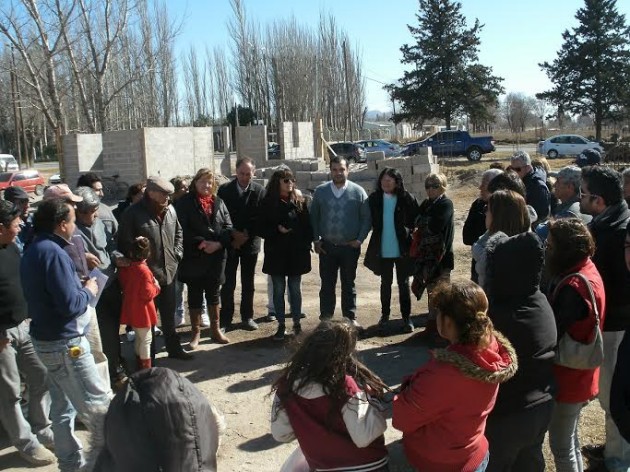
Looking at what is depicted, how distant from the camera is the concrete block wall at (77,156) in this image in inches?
716

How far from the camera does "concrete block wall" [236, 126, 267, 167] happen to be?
21141 mm

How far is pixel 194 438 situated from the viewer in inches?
71.1

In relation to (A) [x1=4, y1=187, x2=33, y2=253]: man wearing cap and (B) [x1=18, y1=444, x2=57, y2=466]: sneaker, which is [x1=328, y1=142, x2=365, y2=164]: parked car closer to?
(A) [x1=4, y1=187, x2=33, y2=253]: man wearing cap

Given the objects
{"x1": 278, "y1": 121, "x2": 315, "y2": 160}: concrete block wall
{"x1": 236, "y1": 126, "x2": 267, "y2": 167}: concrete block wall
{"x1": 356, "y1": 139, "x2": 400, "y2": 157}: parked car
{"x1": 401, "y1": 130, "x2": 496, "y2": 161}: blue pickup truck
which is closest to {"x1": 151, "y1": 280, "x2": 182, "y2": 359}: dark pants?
{"x1": 236, "y1": 126, "x2": 267, "y2": 167}: concrete block wall

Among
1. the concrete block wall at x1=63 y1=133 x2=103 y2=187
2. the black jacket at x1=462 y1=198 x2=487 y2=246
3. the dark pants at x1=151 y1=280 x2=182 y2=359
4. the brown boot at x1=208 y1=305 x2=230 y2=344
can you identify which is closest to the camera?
the dark pants at x1=151 y1=280 x2=182 y2=359

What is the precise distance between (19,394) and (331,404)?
2.34 m

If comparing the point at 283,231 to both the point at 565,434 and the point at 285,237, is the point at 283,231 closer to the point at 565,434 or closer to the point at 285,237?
the point at 285,237

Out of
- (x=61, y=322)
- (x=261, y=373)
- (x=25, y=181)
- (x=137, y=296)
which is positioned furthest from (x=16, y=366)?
(x=25, y=181)

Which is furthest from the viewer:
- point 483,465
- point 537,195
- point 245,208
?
point 245,208

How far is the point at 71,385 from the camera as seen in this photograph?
3.48m

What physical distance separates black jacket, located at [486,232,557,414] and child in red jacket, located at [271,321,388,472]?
0.70 meters

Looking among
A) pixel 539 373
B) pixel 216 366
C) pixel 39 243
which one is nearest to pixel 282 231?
pixel 216 366

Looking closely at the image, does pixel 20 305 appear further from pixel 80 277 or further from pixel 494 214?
pixel 494 214

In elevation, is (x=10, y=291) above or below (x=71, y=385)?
above
